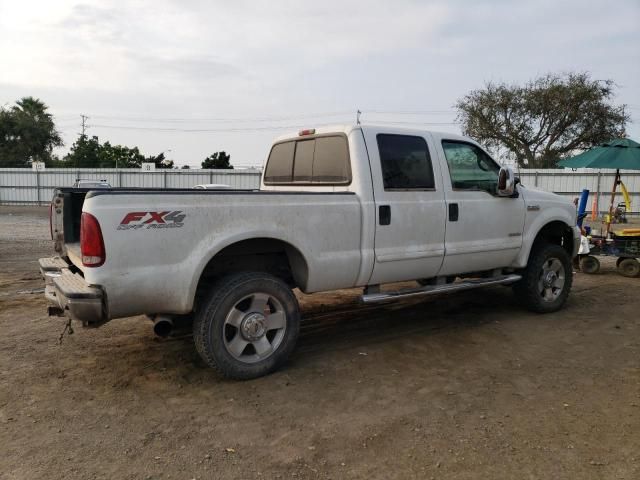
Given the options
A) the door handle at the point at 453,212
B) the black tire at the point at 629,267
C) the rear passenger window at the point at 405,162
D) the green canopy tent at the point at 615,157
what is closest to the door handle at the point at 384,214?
the rear passenger window at the point at 405,162

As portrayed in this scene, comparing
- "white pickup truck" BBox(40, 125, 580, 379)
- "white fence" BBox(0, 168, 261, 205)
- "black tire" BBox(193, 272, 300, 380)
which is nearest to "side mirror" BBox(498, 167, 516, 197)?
"white pickup truck" BBox(40, 125, 580, 379)

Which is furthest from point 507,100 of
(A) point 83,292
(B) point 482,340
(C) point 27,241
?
(A) point 83,292

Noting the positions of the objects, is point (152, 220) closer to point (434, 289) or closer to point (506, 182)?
point (434, 289)

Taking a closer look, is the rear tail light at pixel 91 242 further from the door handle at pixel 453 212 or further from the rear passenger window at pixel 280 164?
the door handle at pixel 453 212

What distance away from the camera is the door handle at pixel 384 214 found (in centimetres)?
478

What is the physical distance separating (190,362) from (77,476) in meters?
1.77

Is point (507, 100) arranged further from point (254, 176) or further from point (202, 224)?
point (202, 224)

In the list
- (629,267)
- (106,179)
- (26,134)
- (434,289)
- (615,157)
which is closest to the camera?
(434,289)

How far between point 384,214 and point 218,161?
33.3 metres

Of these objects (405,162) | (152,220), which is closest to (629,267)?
(405,162)

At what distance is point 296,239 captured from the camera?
4.34 metres

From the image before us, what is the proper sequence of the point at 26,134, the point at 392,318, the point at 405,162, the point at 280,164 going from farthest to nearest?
the point at 26,134, the point at 392,318, the point at 280,164, the point at 405,162

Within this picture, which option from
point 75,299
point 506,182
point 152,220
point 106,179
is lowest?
point 75,299

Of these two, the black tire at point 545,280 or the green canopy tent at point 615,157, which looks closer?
the black tire at point 545,280
